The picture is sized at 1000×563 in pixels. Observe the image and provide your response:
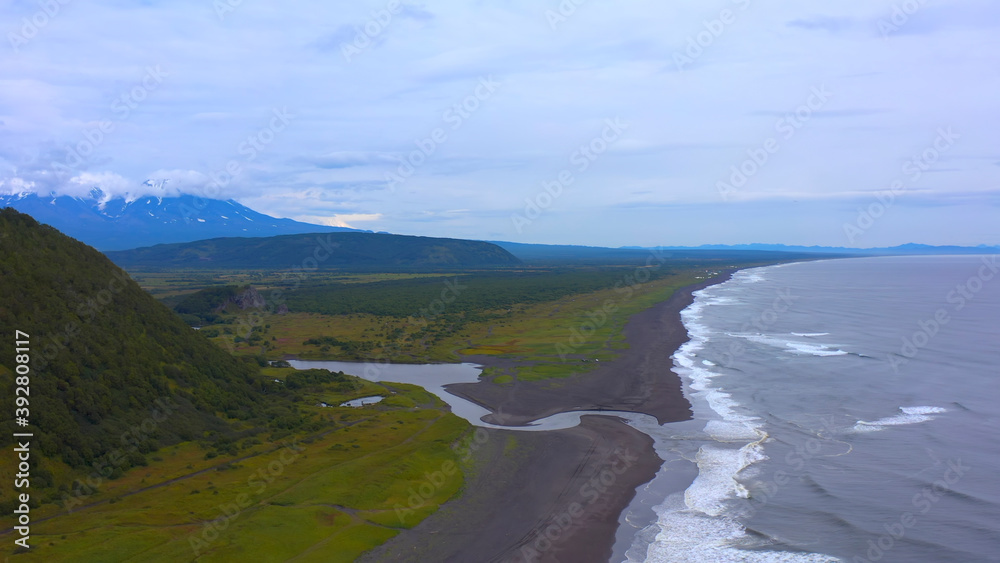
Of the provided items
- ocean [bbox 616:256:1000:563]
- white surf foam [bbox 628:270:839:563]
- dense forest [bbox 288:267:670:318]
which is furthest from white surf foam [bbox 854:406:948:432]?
dense forest [bbox 288:267:670:318]

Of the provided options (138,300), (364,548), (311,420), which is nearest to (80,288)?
(138,300)

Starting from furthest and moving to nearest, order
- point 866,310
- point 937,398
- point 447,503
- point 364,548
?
1. point 866,310
2. point 937,398
3. point 447,503
4. point 364,548

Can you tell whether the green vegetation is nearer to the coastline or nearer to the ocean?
the coastline

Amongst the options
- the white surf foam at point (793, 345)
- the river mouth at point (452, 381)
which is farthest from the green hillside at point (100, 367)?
the white surf foam at point (793, 345)

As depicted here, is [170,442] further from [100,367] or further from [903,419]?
[903,419]

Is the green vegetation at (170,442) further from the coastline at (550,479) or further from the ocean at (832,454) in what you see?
the ocean at (832,454)

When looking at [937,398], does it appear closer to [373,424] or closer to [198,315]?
[373,424]
